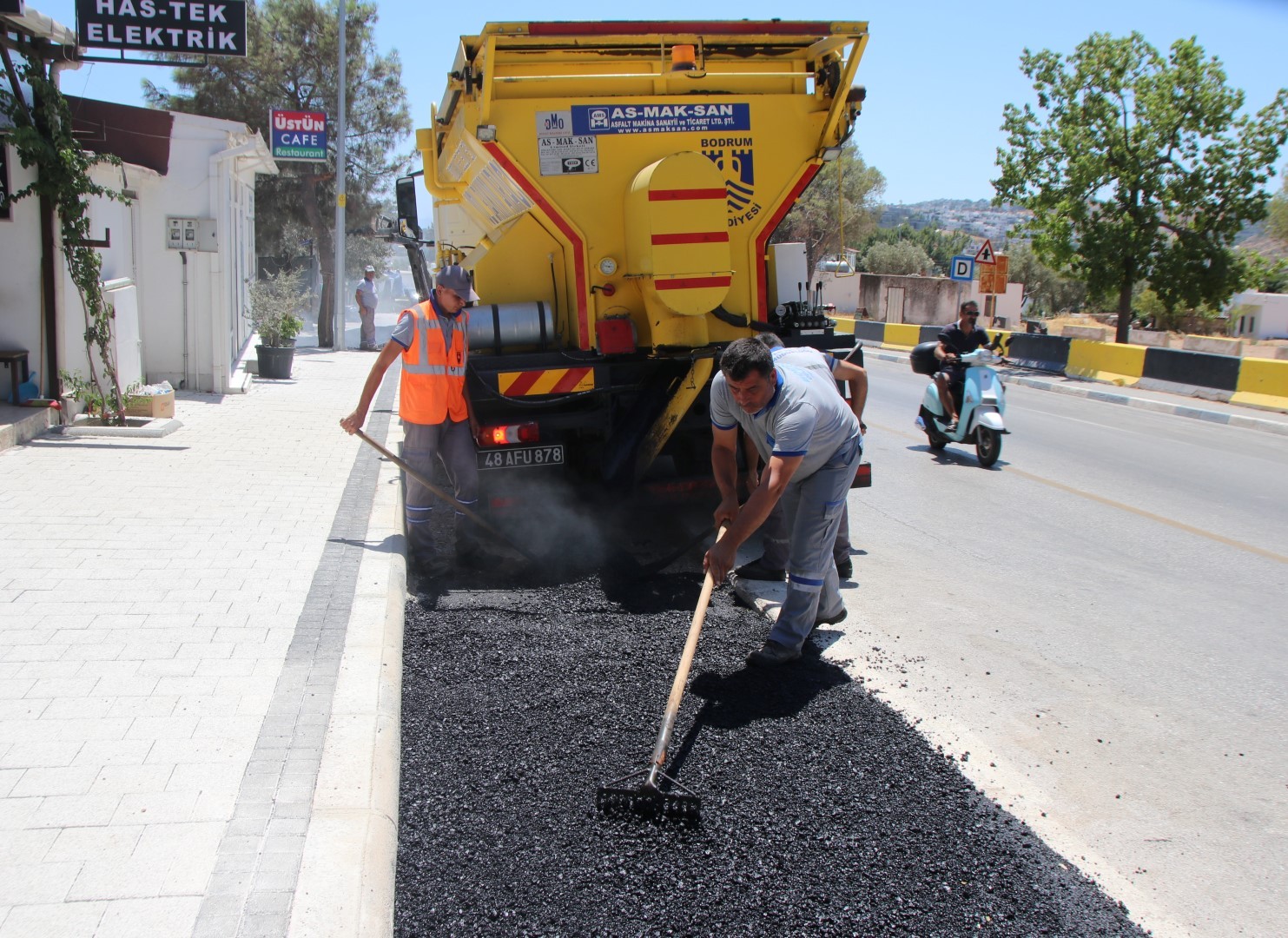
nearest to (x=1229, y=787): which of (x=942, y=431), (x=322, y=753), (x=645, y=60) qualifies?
(x=322, y=753)

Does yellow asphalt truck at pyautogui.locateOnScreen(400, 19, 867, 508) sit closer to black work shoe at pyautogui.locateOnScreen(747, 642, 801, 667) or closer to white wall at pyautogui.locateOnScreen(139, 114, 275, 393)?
black work shoe at pyautogui.locateOnScreen(747, 642, 801, 667)

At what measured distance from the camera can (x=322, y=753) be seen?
3479 mm

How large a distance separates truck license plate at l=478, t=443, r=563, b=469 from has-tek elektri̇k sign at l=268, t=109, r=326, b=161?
1517 cm

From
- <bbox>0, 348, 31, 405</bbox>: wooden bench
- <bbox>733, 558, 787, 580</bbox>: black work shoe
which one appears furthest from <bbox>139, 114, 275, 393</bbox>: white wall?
<bbox>733, 558, 787, 580</bbox>: black work shoe

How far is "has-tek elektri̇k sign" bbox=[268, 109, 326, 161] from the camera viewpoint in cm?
1952

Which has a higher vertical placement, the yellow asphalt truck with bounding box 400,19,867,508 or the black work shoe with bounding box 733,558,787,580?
the yellow asphalt truck with bounding box 400,19,867,508

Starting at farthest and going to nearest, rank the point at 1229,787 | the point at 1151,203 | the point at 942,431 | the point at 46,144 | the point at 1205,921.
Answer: the point at 1151,203 < the point at 942,431 < the point at 46,144 < the point at 1229,787 < the point at 1205,921

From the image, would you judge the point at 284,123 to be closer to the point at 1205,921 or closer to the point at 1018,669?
the point at 1018,669

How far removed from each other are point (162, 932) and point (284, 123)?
19.7 meters

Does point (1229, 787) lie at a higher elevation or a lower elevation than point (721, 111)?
lower

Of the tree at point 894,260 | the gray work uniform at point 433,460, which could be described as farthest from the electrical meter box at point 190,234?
the tree at point 894,260

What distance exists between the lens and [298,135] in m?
19.6

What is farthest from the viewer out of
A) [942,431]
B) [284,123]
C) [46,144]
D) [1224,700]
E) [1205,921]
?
[284,123]

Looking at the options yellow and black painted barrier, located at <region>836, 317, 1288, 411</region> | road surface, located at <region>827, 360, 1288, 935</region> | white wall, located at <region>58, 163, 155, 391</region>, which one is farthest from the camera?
yellow and black painted barrier, located at <region>836, 317, 1288, 411</region>
